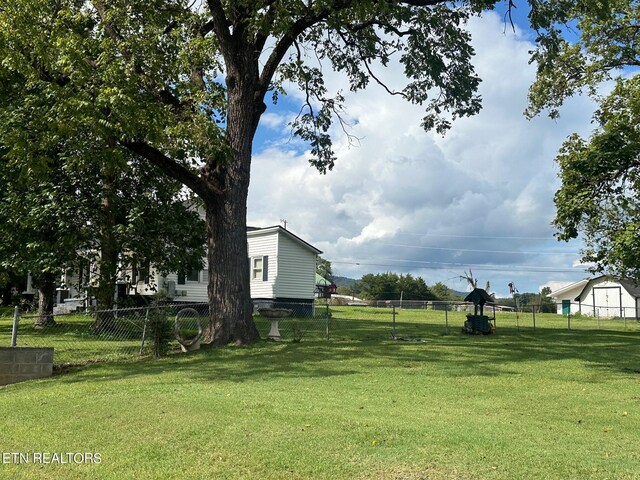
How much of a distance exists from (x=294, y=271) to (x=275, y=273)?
1.19 metres

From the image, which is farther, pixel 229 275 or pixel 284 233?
pixel 284 233

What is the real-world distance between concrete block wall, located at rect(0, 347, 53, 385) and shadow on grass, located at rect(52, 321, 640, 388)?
72cm

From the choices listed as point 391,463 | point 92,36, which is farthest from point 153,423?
point 92,36

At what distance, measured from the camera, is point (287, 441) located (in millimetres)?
5773

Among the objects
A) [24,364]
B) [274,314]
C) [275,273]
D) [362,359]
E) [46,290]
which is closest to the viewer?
[24,364]

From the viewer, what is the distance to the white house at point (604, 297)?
47719mm

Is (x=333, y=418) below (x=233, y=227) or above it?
below

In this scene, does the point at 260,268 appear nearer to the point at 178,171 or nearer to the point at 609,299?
the point at 178,171

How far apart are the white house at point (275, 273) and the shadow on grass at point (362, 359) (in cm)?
1481

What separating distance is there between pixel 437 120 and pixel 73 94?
11.1 m

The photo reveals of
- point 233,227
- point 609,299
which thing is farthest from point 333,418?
point 609,299

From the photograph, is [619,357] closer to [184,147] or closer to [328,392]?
[328,392]

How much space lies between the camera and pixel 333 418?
6855mm

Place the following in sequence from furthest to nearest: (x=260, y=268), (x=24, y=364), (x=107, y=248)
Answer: (x=260, y=268), (x=107, y=248), (x=24, y=364)
